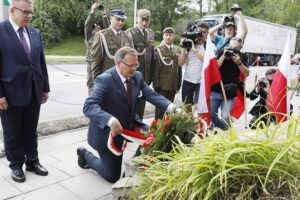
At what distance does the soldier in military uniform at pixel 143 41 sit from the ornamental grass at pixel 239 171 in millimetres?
3195

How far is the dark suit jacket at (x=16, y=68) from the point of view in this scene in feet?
11.2

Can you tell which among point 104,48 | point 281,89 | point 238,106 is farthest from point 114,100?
point 238,106

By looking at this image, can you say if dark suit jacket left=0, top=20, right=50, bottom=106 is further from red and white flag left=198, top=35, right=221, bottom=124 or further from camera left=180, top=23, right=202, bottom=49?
camera left=180, top=23, right=202, bottom=49

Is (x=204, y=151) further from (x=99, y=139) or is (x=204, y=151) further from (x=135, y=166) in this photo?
(x=99, y=139)

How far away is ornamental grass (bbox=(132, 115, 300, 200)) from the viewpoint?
182cm

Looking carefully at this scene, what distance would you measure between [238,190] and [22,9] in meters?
2.63

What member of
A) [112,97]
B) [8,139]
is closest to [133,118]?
[112,97]

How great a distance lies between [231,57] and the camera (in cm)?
445

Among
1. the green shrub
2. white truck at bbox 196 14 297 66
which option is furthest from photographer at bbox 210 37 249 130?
the green shrub

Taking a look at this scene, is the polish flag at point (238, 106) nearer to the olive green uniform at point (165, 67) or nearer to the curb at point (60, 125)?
the olive green uniform at point (165, 67)

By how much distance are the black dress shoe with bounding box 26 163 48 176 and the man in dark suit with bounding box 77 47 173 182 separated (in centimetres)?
53

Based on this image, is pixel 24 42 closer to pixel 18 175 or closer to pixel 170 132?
pixel 18 175

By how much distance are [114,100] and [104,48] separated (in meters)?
1.53

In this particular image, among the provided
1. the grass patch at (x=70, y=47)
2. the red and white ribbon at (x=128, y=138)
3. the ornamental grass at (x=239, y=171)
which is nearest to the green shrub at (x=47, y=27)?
the grass patch at (x=70, y=47)
